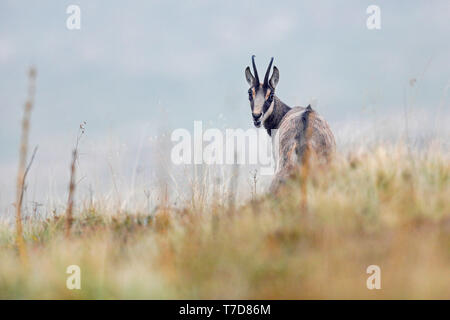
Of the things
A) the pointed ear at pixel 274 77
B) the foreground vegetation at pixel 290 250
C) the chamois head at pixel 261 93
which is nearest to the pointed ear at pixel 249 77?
the chamois head at pixel 261 93

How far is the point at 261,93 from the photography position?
1150cm

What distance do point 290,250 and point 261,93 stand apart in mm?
7213

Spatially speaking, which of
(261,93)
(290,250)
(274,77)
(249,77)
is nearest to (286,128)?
(261,93)

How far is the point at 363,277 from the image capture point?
13.5ft

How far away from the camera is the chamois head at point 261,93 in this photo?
1128 centimetres

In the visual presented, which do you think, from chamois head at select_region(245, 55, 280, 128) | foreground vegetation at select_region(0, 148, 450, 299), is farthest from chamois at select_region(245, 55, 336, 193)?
foreground vegetation at select_region(0, 148, 450, 299)

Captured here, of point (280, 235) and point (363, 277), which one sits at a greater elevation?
point (280, 235)

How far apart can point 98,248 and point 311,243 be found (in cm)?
234

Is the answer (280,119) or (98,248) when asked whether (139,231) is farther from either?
(280,119)

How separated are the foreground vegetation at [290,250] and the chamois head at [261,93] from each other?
4.72 meters

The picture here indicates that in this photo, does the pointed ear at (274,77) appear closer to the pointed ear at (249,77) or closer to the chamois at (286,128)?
the chamois at (286,128)

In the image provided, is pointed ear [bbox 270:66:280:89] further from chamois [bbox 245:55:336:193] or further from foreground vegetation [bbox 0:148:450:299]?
foreground vegetation [bbox 0:148:450:299]
